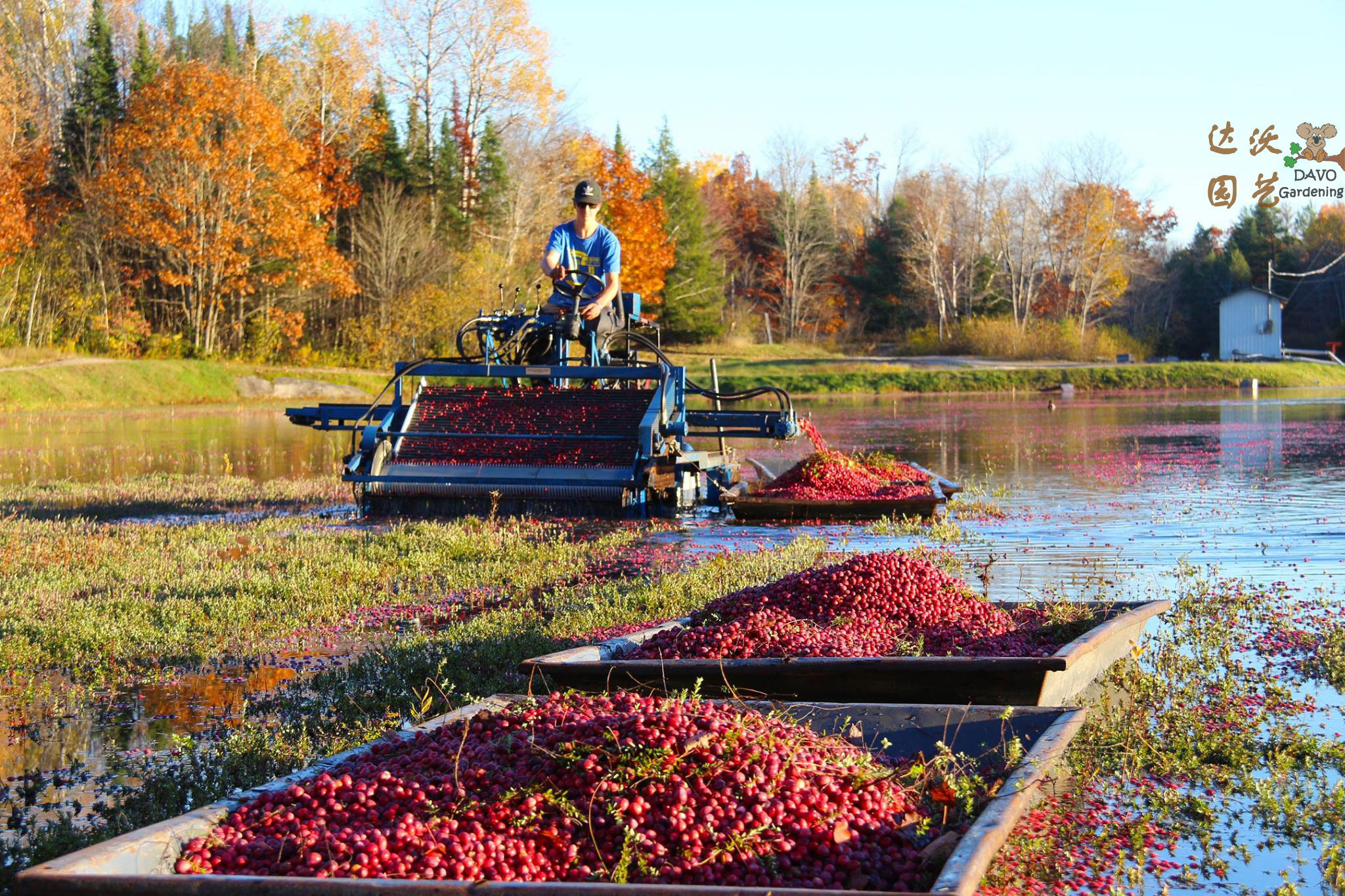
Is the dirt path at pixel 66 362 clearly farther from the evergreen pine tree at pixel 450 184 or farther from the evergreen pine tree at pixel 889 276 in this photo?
the evergreen pine tree at pixel 889 276

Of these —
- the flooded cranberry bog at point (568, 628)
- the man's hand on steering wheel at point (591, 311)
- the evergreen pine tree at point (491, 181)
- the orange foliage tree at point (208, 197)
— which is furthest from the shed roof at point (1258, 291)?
the man's hand on steering wheel at point (591, 311)

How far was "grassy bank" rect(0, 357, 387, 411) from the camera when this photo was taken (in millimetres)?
35344

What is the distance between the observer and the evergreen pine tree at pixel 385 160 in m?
50.8

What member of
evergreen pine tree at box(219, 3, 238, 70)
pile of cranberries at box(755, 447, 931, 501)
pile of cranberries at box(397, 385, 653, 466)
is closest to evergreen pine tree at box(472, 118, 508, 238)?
evergreen pine tree at box(219, 3, 238, 70)

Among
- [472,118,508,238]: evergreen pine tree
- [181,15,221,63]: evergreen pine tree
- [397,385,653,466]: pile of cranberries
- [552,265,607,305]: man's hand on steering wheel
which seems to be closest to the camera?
[397,385,653,466]: pile of cranberries

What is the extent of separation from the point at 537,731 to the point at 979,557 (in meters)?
7.27

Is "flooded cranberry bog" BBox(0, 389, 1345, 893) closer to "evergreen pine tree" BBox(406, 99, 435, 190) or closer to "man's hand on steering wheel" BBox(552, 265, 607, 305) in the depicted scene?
"man's hand on steering wheel" BBox(552, 265, 607, 305)

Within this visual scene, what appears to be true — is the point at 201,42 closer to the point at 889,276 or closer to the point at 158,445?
the point at 889,276

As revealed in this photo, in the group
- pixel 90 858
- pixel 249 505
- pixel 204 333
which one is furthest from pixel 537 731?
pixel 204 333

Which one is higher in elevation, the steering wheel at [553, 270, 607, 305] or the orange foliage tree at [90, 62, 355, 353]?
the orange foliage tree at [90, 62, 355, 353]

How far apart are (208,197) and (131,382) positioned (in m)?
7.39

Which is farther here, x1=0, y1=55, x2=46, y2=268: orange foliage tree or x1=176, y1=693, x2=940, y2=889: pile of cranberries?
x1=0, y1=55, x2=46, y2=268: orange foliage tree

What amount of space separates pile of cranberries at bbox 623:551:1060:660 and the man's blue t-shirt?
8.65 metres

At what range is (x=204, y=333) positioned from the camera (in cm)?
4434
